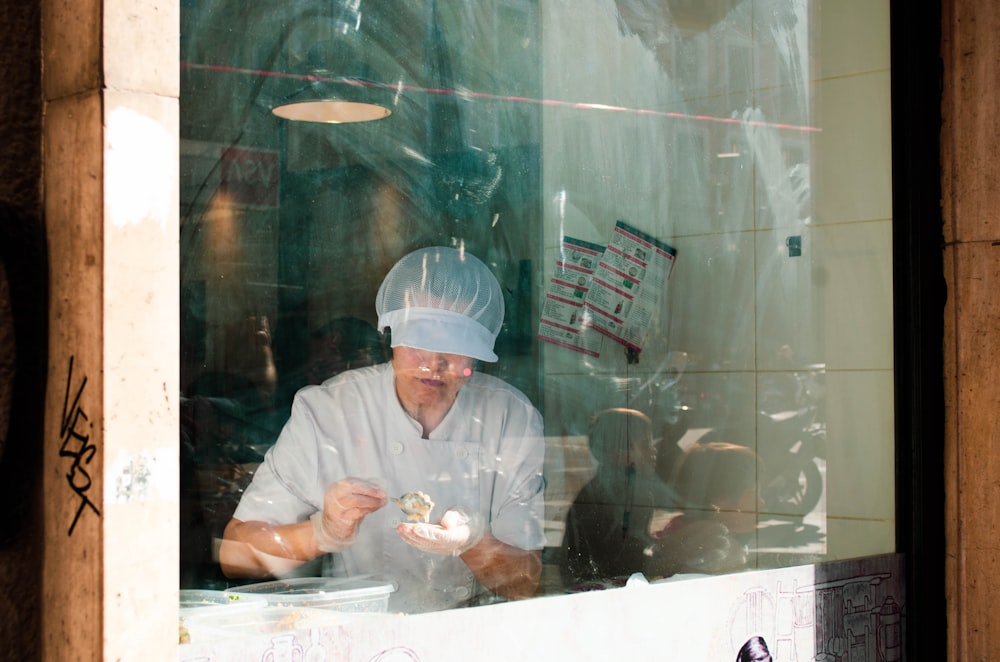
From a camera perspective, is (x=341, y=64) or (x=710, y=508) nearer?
(x=341, y=64)

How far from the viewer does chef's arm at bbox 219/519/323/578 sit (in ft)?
7.63

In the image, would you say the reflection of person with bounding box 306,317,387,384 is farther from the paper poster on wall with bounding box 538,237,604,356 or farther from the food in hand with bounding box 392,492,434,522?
the paper poster on wall with bounding box 538,237,604,356

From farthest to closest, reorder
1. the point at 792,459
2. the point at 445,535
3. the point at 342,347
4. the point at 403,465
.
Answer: the point at 792,459
the point at 342,347
the point at 403,465
the point at 445,535

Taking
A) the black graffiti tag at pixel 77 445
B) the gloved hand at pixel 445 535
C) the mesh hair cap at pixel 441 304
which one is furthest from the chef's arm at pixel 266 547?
the black graffiti tag at pixel 77 445

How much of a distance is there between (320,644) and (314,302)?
112 centimetres

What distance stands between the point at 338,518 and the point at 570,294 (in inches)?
40.6

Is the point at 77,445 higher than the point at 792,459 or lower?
higher

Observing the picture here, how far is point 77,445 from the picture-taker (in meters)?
1.46

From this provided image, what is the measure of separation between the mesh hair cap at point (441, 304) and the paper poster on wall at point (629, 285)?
15.9 inches

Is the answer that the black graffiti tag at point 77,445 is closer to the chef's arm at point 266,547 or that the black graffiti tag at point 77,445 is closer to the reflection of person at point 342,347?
the chef's arm at point 266,547

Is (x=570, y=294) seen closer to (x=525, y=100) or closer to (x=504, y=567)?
(x=525, y=100)

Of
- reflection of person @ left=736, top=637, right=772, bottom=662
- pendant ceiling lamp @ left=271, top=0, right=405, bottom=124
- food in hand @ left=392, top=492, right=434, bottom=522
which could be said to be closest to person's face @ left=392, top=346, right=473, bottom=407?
food in hand @ left=392, top=492, right=434, bottom=522

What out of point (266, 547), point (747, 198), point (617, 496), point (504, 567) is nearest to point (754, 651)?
point (504, 567)

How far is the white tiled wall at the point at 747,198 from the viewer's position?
2824mm
